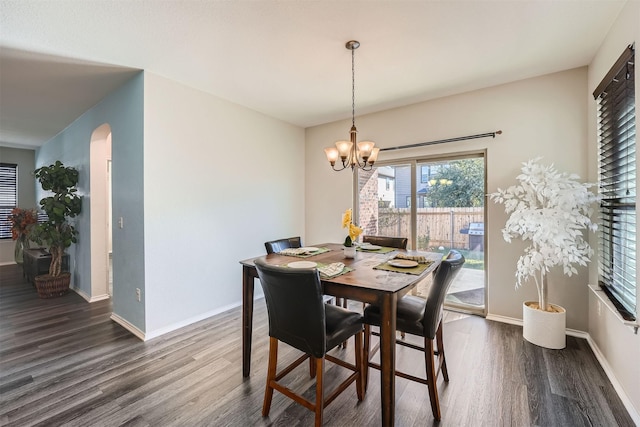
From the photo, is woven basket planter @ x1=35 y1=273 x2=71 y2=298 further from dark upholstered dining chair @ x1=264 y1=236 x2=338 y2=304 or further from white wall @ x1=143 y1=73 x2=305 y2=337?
dark upholstered dining chair @ x1=264 y1=236 x2=338 y2=304

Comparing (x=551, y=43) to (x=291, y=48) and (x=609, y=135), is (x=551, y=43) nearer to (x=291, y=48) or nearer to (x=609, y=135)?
(x=609, y=135)

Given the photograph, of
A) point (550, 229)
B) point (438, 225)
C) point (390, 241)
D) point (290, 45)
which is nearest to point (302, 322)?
point (390, 241)

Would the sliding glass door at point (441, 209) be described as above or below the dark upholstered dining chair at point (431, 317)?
above

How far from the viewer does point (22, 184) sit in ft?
20.2

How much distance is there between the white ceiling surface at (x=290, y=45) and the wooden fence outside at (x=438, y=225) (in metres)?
1.47

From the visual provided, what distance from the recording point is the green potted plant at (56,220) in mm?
3883

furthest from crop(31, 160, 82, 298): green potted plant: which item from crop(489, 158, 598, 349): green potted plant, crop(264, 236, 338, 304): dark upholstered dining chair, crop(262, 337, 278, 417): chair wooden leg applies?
crop(489, 158, 598, 349): green potted plant

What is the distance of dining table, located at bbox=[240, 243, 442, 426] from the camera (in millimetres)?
1533

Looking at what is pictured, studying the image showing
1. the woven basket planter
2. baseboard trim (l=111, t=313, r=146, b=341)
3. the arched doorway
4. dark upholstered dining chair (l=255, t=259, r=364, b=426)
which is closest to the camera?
dark upholstered dining chair (l=255, t=259, r=364, b=426)

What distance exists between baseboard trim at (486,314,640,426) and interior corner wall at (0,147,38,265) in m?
9.12

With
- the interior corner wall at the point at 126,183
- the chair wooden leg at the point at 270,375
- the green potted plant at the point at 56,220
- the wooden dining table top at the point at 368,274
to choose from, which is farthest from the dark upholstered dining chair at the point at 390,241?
the green potted plant at the point at 56,220

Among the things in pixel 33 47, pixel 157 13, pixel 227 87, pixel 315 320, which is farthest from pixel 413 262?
pixel 33 47

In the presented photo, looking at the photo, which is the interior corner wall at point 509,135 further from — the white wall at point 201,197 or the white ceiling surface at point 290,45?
the white wall at point 201,197

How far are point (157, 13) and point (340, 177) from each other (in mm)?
3018
